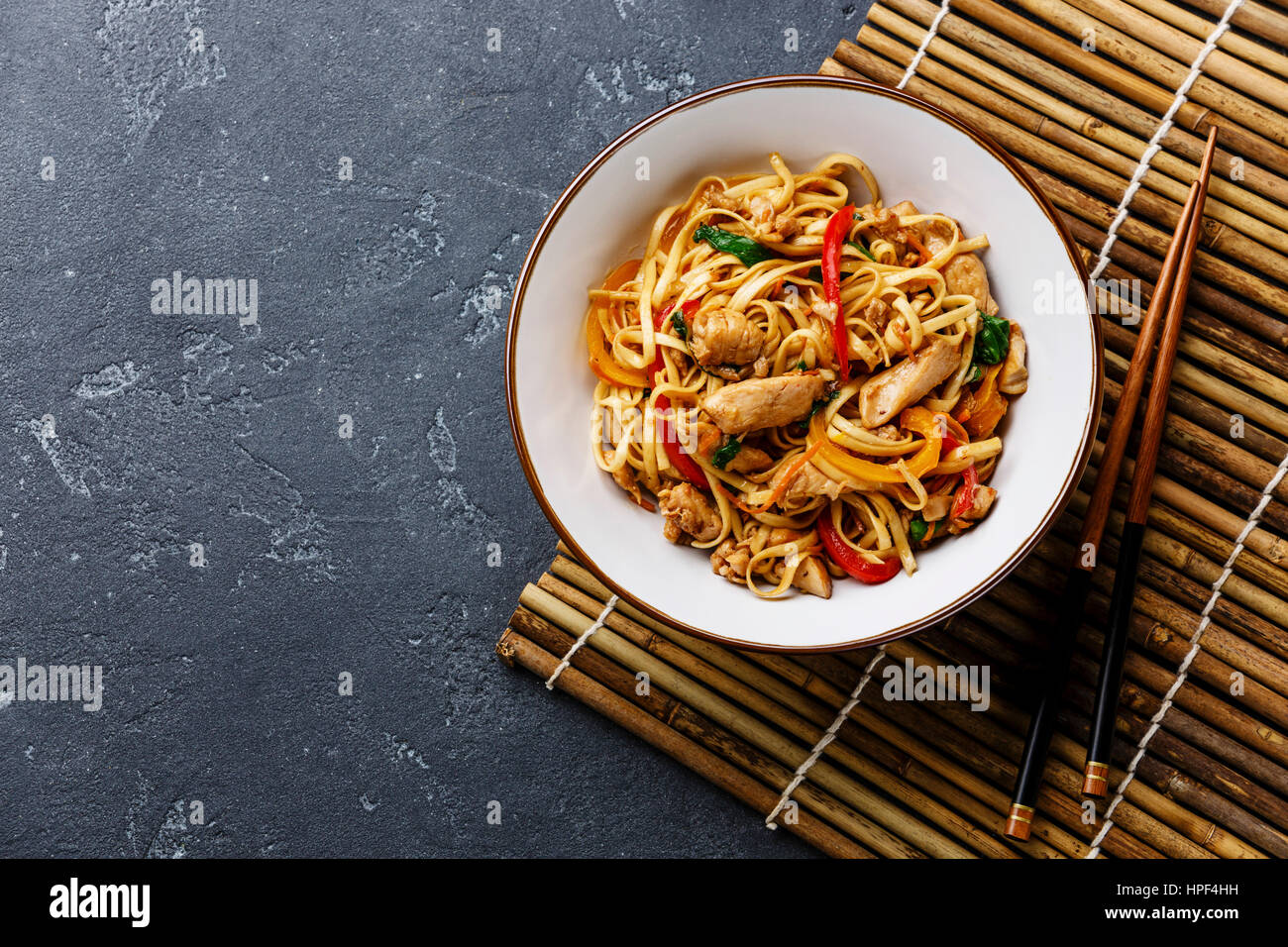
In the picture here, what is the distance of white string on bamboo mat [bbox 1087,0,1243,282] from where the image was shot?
3750 mm

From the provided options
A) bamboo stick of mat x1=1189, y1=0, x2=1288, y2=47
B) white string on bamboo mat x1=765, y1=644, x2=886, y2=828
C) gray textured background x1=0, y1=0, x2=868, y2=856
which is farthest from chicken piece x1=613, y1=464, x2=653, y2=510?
bamboo stick of mat x1=1189, y1=0, x2=1288, y2=47

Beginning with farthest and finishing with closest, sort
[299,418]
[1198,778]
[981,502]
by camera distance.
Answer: [299,418] → [1198,778] → [981,502]

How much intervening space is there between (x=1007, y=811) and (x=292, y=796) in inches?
114

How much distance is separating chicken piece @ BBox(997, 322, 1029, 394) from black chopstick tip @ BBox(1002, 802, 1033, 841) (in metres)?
1.51

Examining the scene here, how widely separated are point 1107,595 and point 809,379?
1.51 meters

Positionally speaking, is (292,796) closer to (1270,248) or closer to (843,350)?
(843,350)

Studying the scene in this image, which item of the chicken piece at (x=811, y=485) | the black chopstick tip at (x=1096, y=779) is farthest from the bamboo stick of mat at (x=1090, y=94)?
the black chopstick tip at (x=1096, y=779)

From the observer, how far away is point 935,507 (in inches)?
129

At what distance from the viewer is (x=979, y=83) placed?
3889 millimetres

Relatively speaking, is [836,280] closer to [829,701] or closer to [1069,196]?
[1069,196]

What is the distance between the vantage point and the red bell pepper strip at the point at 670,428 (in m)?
3.36

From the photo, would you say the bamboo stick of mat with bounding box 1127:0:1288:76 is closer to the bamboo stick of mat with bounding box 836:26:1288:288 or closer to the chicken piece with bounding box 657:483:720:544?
the bamboo stick of mat with bounding box 836:26:1288:288

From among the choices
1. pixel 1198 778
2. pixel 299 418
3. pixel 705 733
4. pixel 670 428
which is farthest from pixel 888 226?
pixel 299 418

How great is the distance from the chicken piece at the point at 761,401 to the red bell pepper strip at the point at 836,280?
12 centimetres
